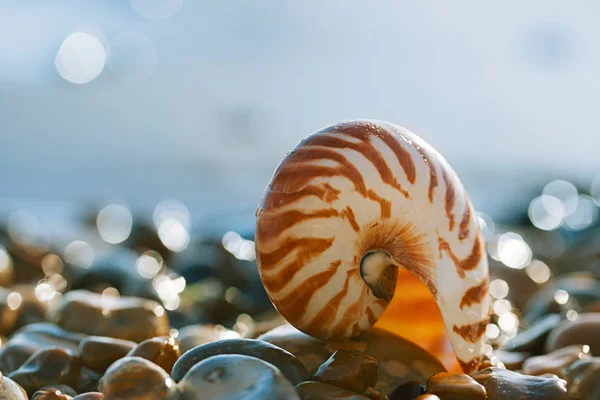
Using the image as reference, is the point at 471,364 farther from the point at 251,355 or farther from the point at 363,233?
the point at 251,355

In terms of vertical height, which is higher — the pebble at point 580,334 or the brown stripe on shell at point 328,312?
the brown stripe on shell at point 328,312

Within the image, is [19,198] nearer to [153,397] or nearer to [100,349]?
[100,349]

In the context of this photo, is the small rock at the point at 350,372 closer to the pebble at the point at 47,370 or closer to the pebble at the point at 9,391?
the pebble at the point at 9,391

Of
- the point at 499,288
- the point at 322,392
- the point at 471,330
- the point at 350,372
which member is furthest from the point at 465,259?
the point at 499,288

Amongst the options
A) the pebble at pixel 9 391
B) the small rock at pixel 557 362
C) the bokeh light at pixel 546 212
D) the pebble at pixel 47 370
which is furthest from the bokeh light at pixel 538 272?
the bokeh light at pixel 546 212

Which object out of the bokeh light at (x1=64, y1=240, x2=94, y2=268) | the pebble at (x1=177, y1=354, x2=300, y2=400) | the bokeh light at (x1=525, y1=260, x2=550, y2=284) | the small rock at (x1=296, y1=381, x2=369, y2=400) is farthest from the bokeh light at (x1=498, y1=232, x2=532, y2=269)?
the pebble at (x1=177, y1=354, x2=300, y2=400)

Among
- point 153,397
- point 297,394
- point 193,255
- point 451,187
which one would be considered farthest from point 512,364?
point 193,255
